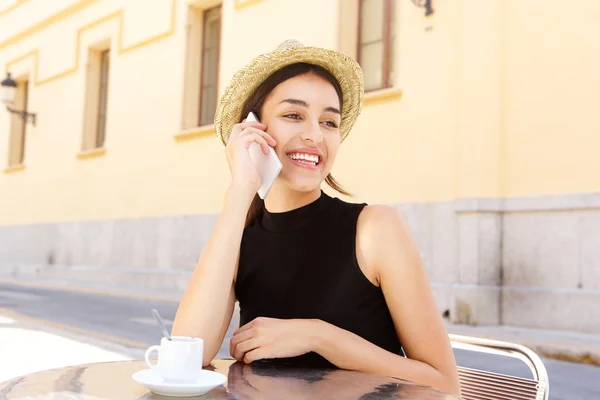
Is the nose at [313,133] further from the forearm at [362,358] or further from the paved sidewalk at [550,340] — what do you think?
the paved sidewalk at [550,340]

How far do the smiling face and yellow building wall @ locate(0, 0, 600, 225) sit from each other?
4962 millimetres

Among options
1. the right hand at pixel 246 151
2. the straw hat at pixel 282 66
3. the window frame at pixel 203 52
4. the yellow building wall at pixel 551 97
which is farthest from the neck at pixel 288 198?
the window frame at pixel 203 52

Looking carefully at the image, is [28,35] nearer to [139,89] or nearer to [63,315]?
[139,89]

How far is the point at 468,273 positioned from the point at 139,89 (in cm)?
786

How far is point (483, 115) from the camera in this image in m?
7.09

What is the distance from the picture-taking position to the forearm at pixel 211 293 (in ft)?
5.96

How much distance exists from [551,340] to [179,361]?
5.25m

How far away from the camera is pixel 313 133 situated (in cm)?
208

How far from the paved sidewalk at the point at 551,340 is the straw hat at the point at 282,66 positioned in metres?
3.87

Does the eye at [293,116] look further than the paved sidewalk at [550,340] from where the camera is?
No

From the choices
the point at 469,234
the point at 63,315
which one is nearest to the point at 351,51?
the point at 469,234

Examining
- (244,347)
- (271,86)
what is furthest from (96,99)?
(244,347)

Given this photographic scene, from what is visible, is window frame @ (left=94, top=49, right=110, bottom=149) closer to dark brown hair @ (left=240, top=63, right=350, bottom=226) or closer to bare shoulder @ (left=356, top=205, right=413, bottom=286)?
dark brown hair @ (left=240, top=63, right=350, bottom=226)

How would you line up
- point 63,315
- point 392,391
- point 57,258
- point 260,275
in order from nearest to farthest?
point 392,391
point 260,275
point 63,315
point 57,258
